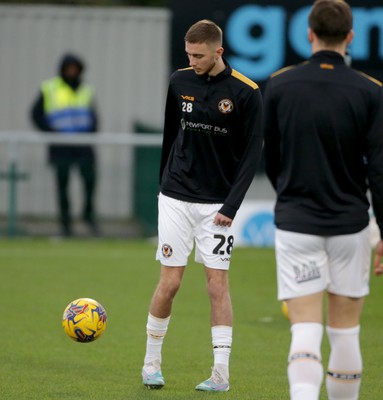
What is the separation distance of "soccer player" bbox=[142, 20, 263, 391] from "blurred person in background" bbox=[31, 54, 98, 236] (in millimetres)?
9058

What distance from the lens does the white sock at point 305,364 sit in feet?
17.4

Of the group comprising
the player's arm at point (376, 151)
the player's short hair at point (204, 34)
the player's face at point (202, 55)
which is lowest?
the player's arm at point (376, 151)

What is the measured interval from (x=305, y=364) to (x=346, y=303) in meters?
0.40

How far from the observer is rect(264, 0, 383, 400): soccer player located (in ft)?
17.6

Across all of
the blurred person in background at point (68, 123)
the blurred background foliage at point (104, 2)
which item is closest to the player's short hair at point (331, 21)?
the blurred person in background at point (68, 123)

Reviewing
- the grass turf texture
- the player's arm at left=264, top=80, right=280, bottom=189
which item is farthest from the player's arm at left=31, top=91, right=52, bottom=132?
the player's arm at left=264, top=80, right=280, bottom=189

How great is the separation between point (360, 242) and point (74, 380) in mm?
2715

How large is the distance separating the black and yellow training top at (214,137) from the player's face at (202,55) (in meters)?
0.14

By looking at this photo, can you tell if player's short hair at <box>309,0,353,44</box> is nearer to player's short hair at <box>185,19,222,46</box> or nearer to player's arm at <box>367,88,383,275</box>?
player's arm at <box>367,88,383,275</box>

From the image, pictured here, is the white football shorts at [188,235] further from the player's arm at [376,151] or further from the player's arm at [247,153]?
the player's arm at [376,151]

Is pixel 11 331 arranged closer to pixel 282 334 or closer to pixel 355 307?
pixel 282 334

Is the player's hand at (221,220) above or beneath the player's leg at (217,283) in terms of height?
above

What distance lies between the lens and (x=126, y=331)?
31.1 feet

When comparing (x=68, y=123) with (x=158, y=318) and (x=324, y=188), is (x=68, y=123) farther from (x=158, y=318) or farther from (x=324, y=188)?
(x=324, y=188)
